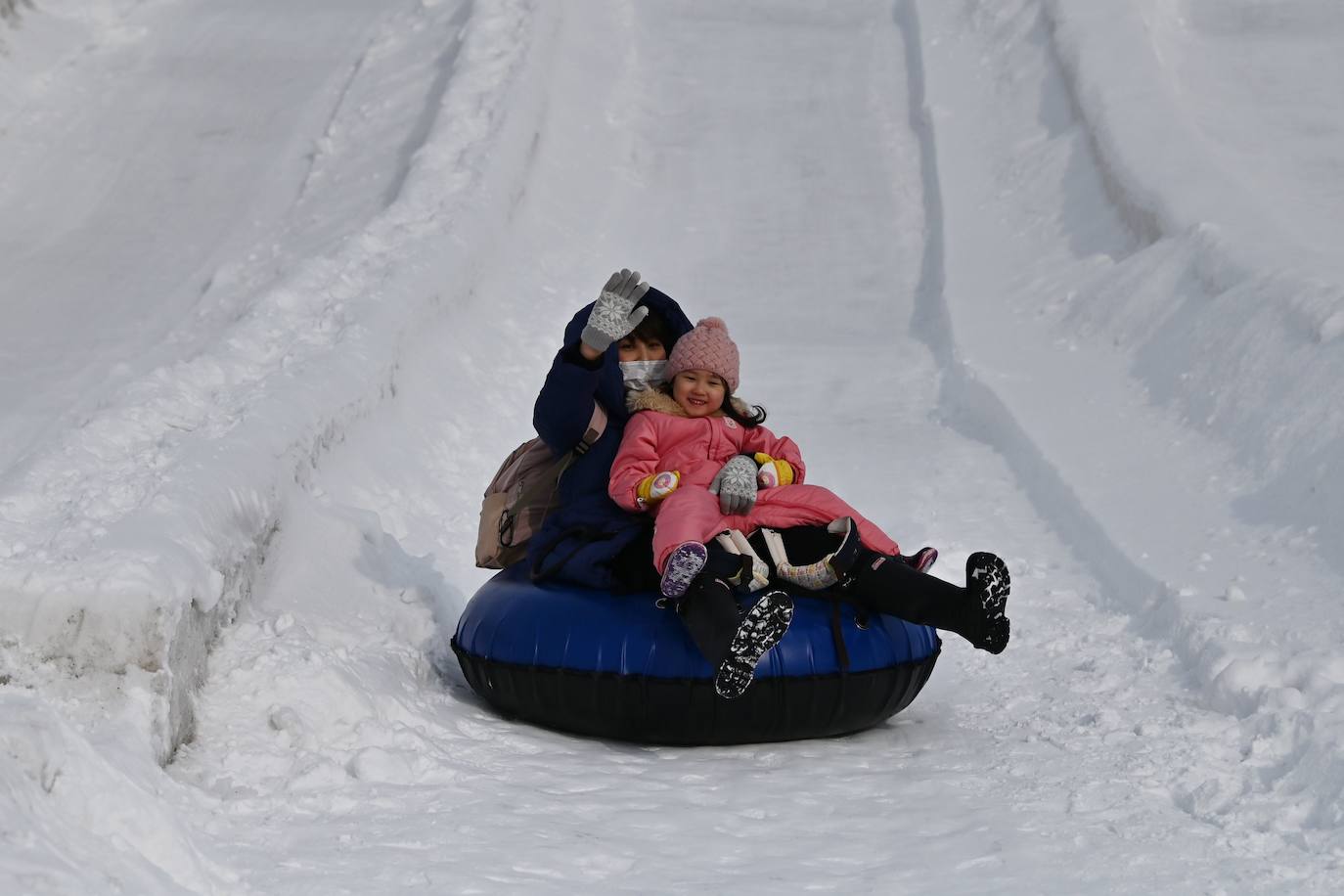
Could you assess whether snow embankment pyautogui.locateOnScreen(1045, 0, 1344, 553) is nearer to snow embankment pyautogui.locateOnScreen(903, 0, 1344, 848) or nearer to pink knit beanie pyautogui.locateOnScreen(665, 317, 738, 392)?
snow embankment pyautogui.locateOnScreen(903, 0, 1344, 848)

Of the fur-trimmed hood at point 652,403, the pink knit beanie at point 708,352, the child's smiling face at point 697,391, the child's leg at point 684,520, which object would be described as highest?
the pink knit beanie at point 708,352

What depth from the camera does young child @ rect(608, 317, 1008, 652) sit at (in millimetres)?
3941

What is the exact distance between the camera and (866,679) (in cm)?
406

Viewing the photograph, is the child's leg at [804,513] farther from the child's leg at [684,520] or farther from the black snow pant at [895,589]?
the child's leg at [684,520]

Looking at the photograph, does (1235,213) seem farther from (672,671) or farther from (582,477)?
(672,671)

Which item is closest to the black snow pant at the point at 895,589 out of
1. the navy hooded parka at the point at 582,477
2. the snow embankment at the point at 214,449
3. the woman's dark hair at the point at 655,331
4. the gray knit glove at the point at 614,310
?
the navy hooded parka at the point at 582,477

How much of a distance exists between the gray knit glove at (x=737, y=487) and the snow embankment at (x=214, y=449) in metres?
1.26

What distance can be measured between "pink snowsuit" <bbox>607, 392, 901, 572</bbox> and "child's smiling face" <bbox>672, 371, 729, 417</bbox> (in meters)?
0.03

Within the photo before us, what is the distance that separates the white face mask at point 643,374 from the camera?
4.59 metres

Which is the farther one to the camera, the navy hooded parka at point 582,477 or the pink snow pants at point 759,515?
the navy hooded parka at point 582,477

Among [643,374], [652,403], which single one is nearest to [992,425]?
[643,374]

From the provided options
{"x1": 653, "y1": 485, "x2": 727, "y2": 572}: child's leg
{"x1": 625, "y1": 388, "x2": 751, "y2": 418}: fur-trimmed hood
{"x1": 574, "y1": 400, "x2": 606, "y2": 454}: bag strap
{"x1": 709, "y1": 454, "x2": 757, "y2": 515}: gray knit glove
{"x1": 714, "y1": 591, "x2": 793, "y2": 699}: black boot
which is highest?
{"x1": 625, "y1": 388, "x2": 751, "y2": 418}: fur-trimmed hood

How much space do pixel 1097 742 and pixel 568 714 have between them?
132 cm

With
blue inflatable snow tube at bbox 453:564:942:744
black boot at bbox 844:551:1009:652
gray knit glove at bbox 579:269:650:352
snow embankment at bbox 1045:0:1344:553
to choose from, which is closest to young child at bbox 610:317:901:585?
black boot at bbox 844:551:1009:652
